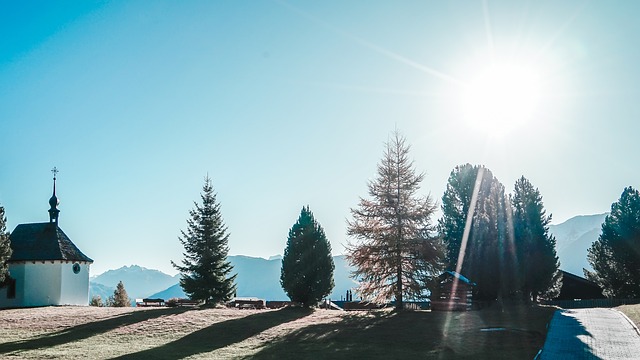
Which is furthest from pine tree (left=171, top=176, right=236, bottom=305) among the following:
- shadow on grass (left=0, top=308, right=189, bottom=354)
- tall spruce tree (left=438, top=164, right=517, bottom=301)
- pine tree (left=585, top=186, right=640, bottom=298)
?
pine tree (left=585, top=186, right=640, bottom=298)

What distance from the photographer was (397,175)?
38125 mm

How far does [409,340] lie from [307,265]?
13.4 meters

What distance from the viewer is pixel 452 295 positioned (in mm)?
38719

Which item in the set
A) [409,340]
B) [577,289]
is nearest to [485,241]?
[409,340]

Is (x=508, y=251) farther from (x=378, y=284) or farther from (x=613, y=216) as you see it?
(x=613, y=216)

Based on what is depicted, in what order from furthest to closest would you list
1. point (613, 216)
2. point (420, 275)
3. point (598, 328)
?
point (613, 216)
point (420, 275)
point (598, 328)

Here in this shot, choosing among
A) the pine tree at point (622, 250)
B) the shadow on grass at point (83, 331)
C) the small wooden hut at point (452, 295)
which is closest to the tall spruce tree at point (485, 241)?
the small wooden hut at point (452, 295)

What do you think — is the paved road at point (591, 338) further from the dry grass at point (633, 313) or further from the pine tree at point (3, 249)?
the pine tree at point (3, 249)

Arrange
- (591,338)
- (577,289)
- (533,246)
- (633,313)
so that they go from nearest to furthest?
1. (591,338)
2. (633,313)
3. (533,246)
4. (577,289)

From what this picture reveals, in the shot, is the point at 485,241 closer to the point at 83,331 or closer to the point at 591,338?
the point at 591,338

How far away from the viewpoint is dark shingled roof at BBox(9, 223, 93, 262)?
136 ft

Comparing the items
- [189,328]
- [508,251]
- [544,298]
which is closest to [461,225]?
[508,251]

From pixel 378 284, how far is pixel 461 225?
1655 centimetres

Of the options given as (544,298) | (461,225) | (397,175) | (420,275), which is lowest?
(544,298)
